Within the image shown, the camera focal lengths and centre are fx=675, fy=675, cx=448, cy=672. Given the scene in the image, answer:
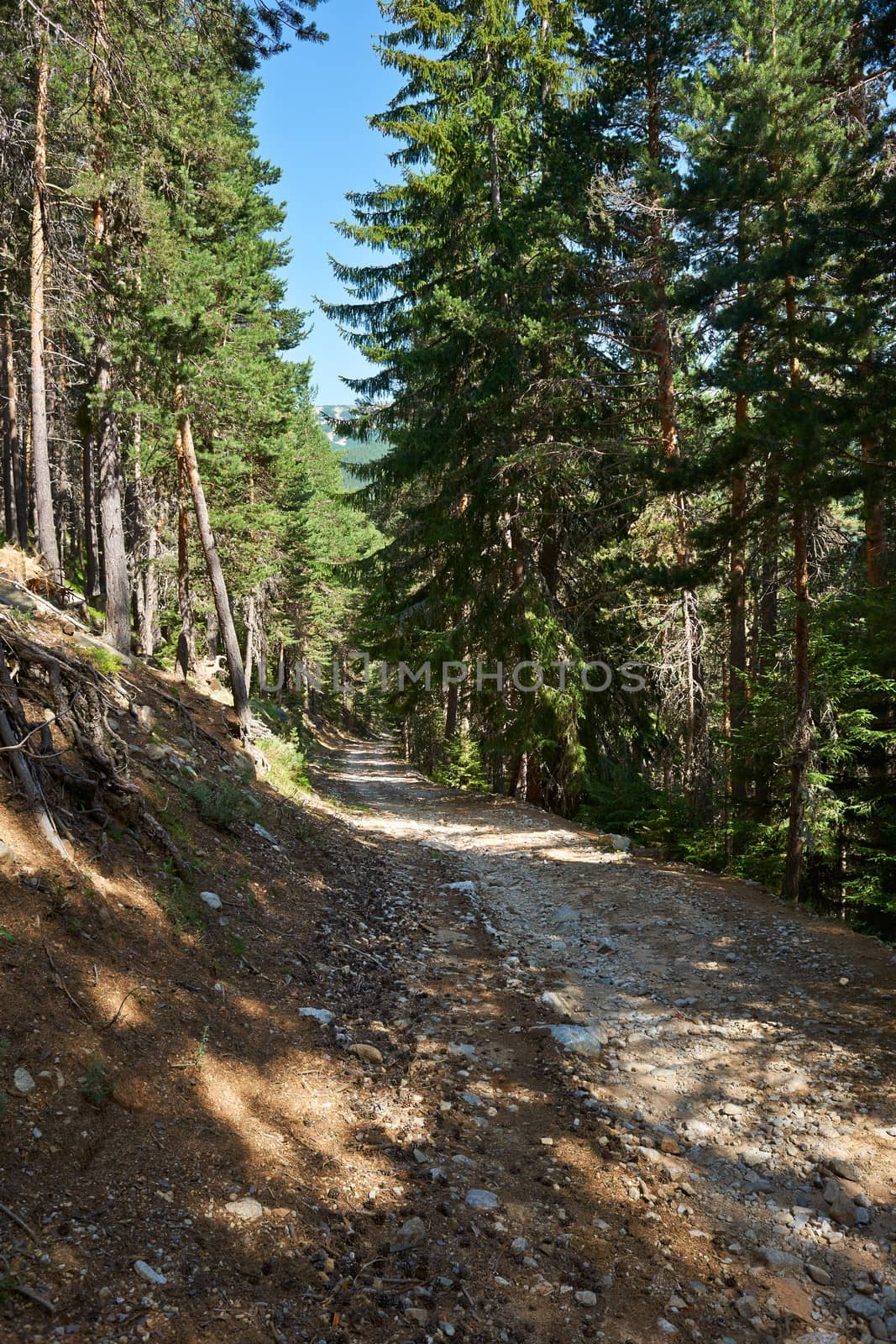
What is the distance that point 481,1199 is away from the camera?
3703 millimetres

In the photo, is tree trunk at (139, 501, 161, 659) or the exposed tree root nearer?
the exposed tree root

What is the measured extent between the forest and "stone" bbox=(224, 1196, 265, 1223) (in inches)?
306

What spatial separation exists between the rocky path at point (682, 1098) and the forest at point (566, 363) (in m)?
3.34

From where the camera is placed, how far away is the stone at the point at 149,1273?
8.65 feet

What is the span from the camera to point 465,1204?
364 cm

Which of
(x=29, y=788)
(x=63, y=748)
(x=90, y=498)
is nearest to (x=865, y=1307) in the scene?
(x=29, y=788)

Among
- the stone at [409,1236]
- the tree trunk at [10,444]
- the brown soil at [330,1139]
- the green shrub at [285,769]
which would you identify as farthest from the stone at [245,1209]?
the tree trunk at [10,444]

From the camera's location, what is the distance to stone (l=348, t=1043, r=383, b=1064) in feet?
16.1

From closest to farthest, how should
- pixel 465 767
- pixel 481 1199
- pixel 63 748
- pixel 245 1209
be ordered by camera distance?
pixel 245 1209, pixel 481 1199, pixel 63 748, pixel 465 767

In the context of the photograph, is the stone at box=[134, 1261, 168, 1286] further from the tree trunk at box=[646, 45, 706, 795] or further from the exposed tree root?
the tree trunk at box=[646, 45, 706, 795]

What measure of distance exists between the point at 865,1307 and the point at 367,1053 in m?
A: 3.11

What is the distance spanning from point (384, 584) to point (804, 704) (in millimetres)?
11848

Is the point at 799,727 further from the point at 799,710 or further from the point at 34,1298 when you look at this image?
the point at 34,1298

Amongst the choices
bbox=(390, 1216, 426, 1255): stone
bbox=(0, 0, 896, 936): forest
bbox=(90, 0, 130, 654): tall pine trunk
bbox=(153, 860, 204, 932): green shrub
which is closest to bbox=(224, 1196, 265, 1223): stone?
bbox=(390, 1216, 426, 1255): stone
